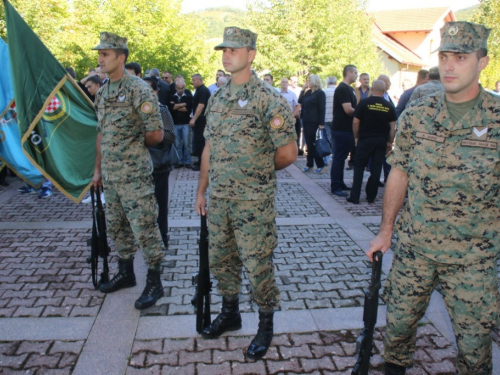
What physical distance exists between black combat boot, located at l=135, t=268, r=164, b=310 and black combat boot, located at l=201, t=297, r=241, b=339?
70 cm

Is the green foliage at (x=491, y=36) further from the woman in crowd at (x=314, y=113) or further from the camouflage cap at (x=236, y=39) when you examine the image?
the camouflage cap at (x=236, y=39)

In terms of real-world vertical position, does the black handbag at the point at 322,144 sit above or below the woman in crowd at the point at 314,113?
below

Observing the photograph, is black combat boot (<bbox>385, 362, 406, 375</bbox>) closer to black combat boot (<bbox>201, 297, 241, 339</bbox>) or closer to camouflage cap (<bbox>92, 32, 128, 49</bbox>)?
black combat boot (<bbox>201, 297, 241, 339</bbox>)

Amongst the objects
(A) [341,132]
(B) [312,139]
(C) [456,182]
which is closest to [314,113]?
(B) [312,139]

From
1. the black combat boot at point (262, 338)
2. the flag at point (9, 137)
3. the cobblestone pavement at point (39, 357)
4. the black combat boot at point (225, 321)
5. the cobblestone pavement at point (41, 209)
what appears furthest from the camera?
the cobblestone pavement at point (41, 209)

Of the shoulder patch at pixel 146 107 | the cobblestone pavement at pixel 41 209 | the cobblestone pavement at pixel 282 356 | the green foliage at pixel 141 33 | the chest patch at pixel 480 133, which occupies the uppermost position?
the green foliage at pixel 141 33

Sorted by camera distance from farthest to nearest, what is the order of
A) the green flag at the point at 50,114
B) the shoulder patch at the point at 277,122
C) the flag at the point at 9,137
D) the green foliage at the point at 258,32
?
the green foliage at the point at 258,32
the flag at the point at 9,137
the green flag at the point at 50,114
the shoulder patch at the point at 277,122

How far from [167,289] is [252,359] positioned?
1379mm

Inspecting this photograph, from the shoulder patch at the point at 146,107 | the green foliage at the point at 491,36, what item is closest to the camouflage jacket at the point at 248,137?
the shoulder patch at the point at 146,107

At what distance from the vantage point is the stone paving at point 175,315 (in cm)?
325

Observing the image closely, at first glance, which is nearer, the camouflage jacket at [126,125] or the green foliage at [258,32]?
the camouflage jacket at [126,125]

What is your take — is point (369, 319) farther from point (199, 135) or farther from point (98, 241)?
point (199, 135)

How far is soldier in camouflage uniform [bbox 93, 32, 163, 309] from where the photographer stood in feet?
12.8

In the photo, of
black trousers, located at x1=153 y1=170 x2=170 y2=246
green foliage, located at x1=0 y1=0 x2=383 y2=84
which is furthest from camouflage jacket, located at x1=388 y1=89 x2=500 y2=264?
green foliage, located at x1=0 y1=0 x2=383 y2=84
